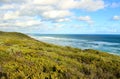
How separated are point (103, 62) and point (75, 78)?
428 cm

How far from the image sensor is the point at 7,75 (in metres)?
9.13

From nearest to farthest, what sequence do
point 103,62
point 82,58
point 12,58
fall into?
1. point 12,58
2. point 103,62
3. point 82,58

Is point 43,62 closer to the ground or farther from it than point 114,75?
farther from it

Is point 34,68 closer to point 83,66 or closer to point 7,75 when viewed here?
point 7,75

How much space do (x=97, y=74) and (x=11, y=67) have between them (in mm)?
4686

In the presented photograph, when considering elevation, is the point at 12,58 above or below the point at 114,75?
above

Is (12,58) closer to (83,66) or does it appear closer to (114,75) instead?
(83,66)

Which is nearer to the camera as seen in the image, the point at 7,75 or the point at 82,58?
the point at 7,75

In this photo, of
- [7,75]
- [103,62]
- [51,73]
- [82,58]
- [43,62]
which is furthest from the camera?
[82,58]

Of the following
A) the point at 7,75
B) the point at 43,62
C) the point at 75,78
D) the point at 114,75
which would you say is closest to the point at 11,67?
the point at 7,75

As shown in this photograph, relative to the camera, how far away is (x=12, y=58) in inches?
466

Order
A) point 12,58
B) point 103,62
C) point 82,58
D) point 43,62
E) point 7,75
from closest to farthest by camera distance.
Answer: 1. point 7,75
2. point 43,62
3. point 12,58
4. point 103,62
5. point 82,58

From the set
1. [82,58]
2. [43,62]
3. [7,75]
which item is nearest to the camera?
[7,75]

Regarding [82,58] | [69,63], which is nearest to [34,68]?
Answer: [69,63]
